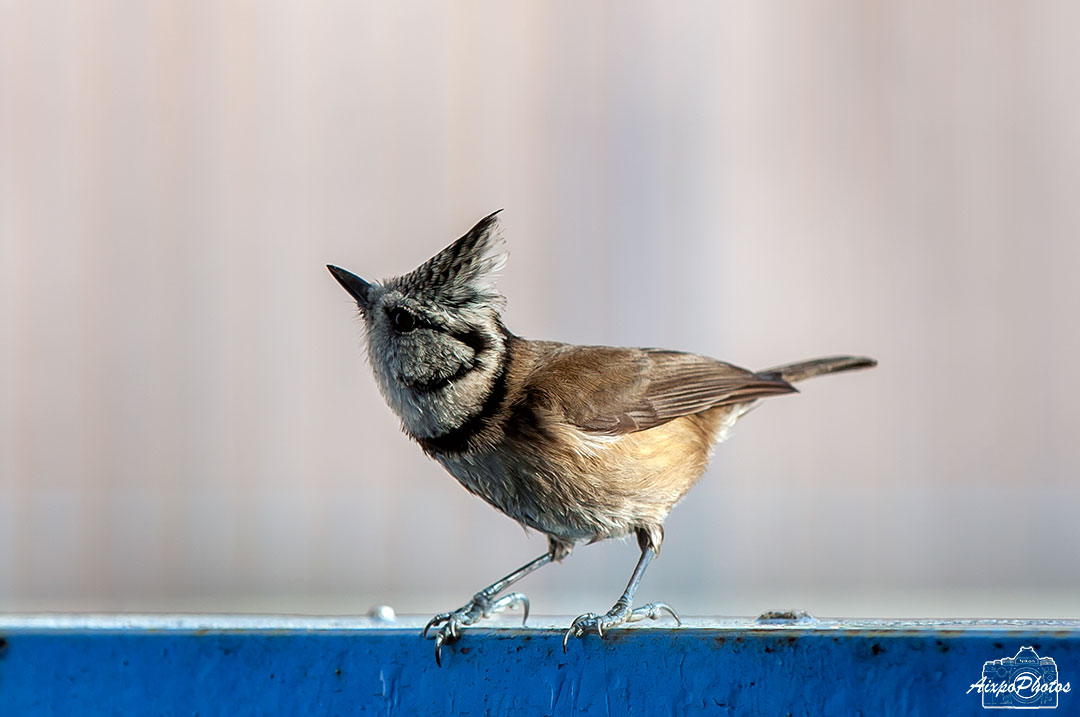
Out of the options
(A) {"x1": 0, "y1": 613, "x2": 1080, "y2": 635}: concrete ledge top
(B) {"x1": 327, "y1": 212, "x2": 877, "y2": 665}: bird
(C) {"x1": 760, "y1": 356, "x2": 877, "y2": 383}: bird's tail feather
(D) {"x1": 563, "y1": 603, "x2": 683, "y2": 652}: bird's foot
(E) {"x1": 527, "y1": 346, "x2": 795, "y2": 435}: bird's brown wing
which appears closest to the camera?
(A) {"x1": 0, "y1": 613, "x2": 1080, "y2": 635}: concrete ledge top

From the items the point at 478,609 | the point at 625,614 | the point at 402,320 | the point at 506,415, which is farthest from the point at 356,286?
the point at 625,614

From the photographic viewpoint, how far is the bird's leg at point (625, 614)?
243 cm

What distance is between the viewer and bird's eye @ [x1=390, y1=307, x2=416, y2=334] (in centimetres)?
323

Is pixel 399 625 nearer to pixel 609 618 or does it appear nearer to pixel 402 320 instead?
pixel 609 618

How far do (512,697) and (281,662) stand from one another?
466 millimetres

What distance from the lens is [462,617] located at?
2855 mm

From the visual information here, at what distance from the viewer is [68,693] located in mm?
2375

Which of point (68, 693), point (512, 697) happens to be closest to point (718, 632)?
point (512, 697)

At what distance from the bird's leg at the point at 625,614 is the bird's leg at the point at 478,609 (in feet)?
0.77

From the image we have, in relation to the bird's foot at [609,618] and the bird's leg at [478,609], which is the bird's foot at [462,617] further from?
the bird's foot at [609,618]

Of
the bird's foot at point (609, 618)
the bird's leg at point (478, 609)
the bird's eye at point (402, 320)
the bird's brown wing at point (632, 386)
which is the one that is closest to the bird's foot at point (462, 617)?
the bird's leg at point (478, 609)

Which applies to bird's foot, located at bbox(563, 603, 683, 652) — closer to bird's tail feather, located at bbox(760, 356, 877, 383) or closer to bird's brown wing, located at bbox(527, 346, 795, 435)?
bird's brown wing, located at bbox(527, 346, 795, 435)

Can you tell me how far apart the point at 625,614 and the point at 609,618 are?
0.56ft

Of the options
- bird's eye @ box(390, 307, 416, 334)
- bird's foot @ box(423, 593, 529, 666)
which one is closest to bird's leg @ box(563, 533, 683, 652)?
bird's foot @ box(423, 593, 529, 666)
